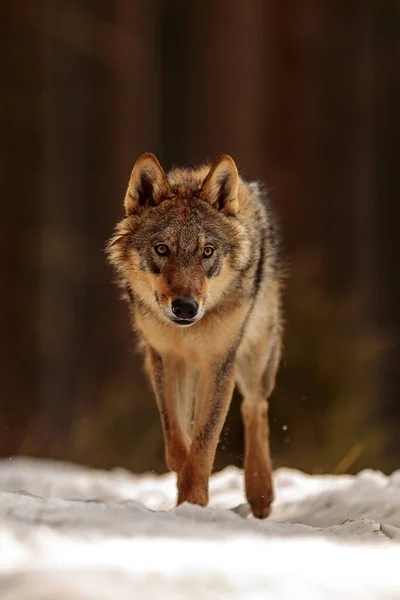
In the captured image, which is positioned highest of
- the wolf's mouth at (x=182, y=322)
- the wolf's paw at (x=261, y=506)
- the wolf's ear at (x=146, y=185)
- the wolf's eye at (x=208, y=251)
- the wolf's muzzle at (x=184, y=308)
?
the wolf's ear at (x=146, y=185)

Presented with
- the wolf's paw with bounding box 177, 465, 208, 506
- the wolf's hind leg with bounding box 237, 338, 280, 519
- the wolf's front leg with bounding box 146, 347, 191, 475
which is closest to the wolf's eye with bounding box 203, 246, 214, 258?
the wolf's front leg with bounding box 146, 347, 191, 475

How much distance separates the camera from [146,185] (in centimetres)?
524

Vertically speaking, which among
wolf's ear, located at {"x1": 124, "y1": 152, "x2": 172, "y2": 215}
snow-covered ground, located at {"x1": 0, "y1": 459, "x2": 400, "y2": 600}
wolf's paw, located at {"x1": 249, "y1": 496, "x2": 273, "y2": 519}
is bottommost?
wolf's paw, located at {"x1": 249, "y1": 496, "x2": 273, "y2": 519}

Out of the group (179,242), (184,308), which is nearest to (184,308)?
(184,308)

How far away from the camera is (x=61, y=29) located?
1455 cm

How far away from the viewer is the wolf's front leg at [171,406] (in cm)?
536

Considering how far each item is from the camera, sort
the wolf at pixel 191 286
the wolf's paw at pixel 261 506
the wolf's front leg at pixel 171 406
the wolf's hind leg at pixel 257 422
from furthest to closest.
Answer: the wolf's hind leg at pixel 257 422 < the wolf's paw at pixel 261 506 < the wolf's front leg at pixel 171 406 < the wolf at pixel 191 286

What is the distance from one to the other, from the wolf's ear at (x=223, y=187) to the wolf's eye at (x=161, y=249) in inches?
17.6

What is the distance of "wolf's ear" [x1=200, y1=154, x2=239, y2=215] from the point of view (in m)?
5.14

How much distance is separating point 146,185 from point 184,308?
0.89 meters

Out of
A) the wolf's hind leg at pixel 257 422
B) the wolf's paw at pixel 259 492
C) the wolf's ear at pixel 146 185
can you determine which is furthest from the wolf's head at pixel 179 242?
the wolf's paw at pixel 259 492

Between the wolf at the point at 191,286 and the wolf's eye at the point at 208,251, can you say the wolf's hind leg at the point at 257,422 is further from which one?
the wolf's eye at the point at 208,251

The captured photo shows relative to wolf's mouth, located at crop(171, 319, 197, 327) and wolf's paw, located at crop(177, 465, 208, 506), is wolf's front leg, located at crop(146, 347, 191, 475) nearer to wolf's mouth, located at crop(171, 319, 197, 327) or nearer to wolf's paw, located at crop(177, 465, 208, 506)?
wolf's paw, located at crop(177, 465, 208, 506)

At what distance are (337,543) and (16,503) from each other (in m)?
1.25
